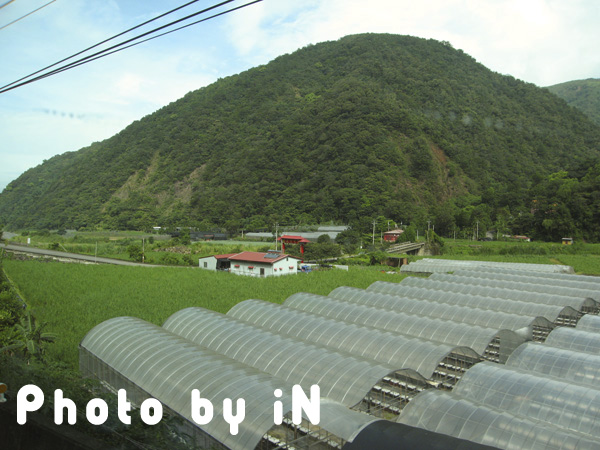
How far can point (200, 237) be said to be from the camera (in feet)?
226

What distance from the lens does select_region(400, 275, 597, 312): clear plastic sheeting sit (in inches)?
837

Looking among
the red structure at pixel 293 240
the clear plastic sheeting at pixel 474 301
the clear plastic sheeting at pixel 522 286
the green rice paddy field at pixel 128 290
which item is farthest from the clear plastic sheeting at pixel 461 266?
the red structure at pixel 293 240

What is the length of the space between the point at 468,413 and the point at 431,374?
12.3ft

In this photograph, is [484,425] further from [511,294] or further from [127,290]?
[127,290]

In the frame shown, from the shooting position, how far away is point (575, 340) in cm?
1467

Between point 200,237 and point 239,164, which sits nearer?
point 200,237

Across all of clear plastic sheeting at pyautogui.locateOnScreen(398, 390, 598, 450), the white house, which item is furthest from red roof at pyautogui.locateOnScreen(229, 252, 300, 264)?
clear plastic sheeting at pyautogui.locateOnScreen(398, 390, 598, 450)

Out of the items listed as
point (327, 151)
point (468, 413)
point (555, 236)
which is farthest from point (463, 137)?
point (468, 413)

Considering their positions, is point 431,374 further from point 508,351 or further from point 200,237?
point 200,237

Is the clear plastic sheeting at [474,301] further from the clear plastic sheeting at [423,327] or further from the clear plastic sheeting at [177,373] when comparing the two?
the clear plastic sheeting at [177,373]

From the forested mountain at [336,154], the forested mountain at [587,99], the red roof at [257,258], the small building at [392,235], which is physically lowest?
the red roof at [257,258]

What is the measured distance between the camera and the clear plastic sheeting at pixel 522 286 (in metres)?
24.5

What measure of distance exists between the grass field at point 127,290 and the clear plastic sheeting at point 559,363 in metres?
13.4

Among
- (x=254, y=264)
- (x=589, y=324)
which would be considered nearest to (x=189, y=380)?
(x=589, y=324)
